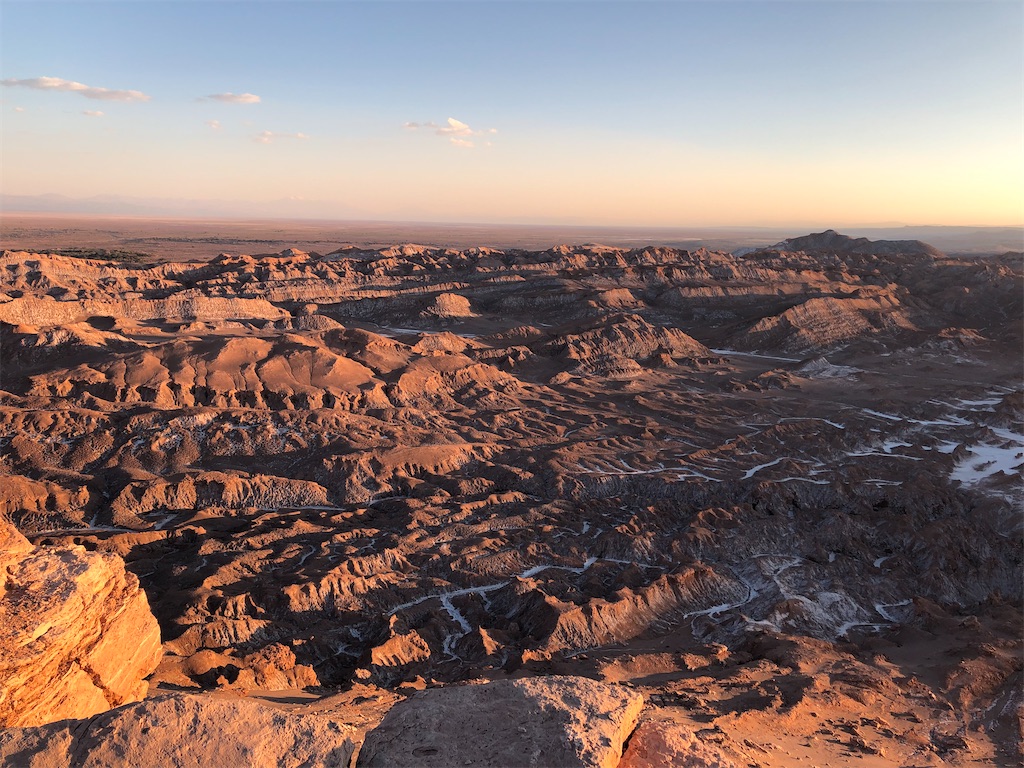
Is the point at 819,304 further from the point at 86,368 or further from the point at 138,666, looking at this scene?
the point at 138,666

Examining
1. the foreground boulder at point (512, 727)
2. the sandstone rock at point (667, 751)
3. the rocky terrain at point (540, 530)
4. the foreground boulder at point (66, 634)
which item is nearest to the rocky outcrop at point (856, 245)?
the rocky terrain at point (540, 530)

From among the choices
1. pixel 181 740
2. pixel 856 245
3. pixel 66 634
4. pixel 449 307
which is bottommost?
pixel 66 634

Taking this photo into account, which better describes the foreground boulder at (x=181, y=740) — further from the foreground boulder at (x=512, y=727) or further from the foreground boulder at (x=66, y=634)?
the foreground boulder at (x=66, y=634)

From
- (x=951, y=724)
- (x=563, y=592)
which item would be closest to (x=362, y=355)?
(x=563, y=592)

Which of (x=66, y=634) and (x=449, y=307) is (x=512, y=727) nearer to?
(x=66, y=634)

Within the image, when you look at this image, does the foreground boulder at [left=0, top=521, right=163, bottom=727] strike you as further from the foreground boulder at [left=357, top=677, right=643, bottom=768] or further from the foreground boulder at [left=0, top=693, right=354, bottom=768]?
the foreground boulder at [left=357, top=677, right=643, bottom=768]

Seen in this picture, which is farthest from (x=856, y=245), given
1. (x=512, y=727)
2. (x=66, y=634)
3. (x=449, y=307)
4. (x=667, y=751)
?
(x=66, y=634)
